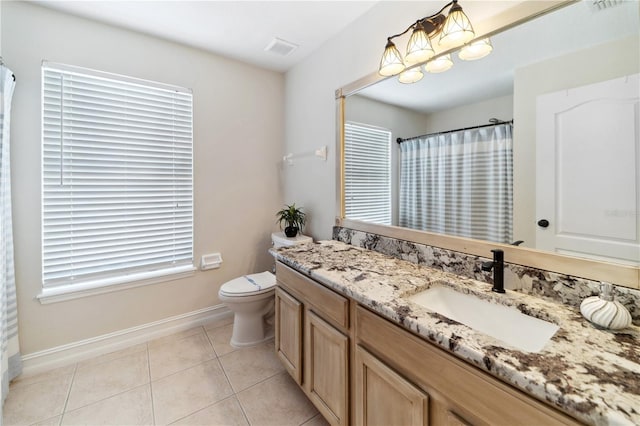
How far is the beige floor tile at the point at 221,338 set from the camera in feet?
6.74

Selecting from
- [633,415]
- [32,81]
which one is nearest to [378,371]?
[633,415]

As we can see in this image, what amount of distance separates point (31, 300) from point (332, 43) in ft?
9.47

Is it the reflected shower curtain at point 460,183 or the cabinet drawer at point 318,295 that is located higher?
the reflected shower curtain at point 460,183

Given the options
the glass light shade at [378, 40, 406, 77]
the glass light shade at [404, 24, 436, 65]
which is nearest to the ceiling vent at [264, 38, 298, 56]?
the glass light shade at [378, 40, 406, 77]

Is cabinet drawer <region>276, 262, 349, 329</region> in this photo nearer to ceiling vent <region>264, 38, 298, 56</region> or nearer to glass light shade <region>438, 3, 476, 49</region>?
glass light shade <region>438, 3, 476, 49</region>

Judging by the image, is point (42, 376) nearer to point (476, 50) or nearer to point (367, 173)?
point (367, 173)

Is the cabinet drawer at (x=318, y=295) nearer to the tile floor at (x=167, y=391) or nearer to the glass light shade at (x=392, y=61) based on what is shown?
the tile floor at (x=167, y=391)

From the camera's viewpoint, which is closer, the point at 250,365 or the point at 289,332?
the point at 289,332

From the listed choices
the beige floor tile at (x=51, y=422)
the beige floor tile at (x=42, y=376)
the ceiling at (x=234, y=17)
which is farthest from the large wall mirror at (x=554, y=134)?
the beige floor tile at (x=42, y=376)

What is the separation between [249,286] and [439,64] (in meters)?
1.98

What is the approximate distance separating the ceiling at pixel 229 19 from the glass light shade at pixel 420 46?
0.58m

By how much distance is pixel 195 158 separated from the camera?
92.8 inches

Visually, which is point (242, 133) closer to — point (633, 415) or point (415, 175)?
point (415, 175)

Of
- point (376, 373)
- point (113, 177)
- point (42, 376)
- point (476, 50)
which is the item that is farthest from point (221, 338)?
point (476, 50)
